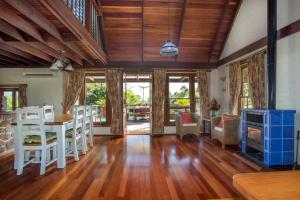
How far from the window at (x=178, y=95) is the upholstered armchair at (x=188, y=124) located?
0.89 m

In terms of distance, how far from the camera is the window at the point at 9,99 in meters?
7.30

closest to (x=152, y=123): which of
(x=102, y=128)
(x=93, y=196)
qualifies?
(x=102, y=128)

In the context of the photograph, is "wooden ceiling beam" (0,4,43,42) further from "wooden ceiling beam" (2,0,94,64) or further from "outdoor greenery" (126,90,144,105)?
"outdoor greenery" (126,90,144,105)

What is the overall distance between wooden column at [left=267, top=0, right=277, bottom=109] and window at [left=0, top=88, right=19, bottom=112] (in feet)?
25.2

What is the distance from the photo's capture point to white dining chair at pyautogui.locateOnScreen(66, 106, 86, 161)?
14.5 ft

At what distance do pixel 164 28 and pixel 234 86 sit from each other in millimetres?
2700

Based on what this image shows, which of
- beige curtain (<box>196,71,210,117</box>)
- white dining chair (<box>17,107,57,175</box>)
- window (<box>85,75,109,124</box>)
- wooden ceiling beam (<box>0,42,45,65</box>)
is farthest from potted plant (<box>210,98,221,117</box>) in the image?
wooden ceiling beam (<box>0,42,45,65</box>)

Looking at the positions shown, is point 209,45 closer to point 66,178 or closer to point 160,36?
point 160,36

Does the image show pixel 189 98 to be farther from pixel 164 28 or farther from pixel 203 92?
pixel 164 28

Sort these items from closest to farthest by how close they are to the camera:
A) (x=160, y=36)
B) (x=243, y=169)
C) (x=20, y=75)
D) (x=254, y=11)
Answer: (x=243, y=169) → (x=254, y=11) → (x=160, y=36) → (x=20, y=75)

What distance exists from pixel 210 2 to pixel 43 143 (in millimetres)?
5233

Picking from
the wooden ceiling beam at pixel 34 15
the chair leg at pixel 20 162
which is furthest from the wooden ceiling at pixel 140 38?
the chair leg at pixel 20 162

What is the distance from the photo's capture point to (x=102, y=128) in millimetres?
7445

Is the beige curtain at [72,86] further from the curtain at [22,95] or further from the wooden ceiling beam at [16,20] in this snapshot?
the wooden ceiling beam at [16,20]
